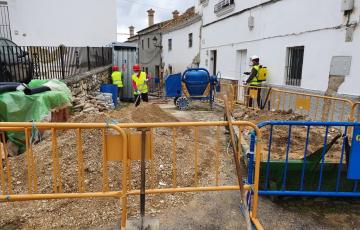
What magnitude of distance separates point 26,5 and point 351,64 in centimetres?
1593

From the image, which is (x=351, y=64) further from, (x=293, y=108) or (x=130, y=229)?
(x=130, y=229)

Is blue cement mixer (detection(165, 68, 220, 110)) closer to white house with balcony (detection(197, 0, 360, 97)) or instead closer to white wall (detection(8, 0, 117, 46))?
white house with balcony (detection(197, 0, 360, 97))

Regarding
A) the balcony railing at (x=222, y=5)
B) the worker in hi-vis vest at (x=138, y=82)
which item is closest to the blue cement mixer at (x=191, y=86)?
the worker in hi-vis vest at (x=138, y=82)

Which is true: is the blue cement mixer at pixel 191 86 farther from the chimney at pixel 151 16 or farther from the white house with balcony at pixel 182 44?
the chimney at pixel 151 16

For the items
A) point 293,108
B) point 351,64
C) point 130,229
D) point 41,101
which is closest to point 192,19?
point 293,108

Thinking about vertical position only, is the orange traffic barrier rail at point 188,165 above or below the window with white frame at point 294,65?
below

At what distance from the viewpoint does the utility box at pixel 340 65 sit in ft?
22.0

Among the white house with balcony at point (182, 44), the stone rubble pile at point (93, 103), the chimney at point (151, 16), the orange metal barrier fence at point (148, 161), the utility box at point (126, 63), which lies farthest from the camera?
the chimney at point (151, 16)

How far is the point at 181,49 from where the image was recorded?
21188 millimetres

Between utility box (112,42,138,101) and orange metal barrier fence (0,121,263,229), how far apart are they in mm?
9219

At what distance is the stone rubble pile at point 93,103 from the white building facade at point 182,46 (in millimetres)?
8809

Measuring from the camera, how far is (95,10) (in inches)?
720

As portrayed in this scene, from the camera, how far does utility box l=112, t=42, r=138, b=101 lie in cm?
1568

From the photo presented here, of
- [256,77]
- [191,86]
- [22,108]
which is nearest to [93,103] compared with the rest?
[191,86]
